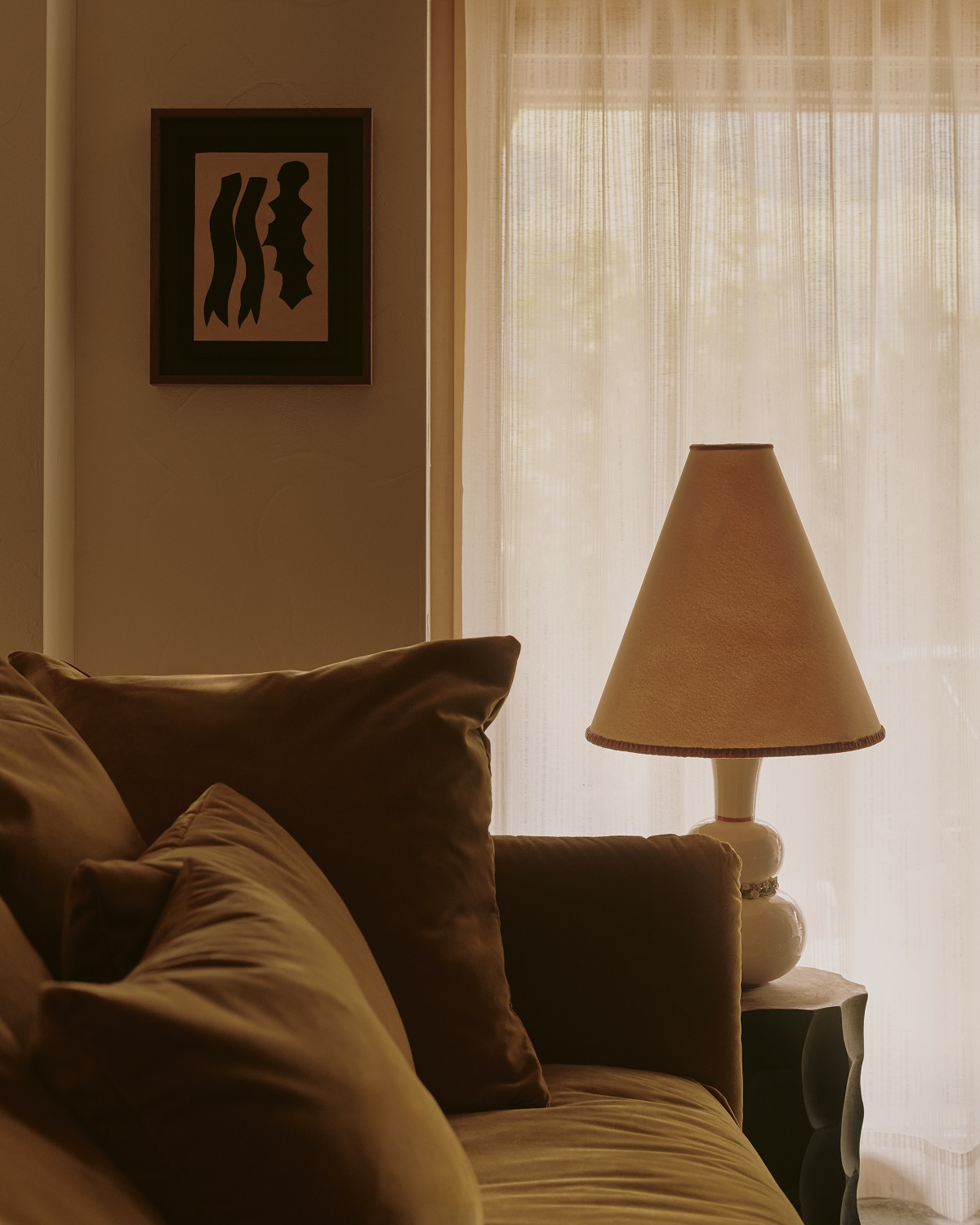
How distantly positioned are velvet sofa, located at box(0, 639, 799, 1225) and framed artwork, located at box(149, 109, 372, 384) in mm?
884

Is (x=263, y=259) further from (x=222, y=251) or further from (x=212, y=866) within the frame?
(x=212, y=866)

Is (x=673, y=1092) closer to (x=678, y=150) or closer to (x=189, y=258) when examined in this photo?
(x=189, y=258)

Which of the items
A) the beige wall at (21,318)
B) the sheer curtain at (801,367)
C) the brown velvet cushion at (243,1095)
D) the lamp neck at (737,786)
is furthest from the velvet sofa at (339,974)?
the sheer curtain at (801,367)

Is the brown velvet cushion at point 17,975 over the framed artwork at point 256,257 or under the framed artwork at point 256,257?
under

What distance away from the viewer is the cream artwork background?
7.16 feet

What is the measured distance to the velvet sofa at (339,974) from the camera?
63cm

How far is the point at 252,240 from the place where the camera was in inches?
86.4

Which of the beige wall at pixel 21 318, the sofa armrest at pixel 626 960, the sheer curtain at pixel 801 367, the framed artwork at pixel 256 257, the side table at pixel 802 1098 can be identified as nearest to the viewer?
the sofa armrest at pixel 626 960

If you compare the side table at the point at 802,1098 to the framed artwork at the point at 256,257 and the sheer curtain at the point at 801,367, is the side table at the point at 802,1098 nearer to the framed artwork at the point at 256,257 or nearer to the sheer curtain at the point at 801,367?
the sheer curtain at the point at 801,367

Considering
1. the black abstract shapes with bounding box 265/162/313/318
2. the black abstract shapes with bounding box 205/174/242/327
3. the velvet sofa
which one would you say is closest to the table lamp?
the velvet sofa

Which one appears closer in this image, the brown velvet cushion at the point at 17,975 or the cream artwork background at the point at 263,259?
the brown velvet cushion at the point at 17,975

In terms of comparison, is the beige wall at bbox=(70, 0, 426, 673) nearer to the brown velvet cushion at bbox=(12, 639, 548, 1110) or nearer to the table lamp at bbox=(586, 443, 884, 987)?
the table lamp at bbox=(586, 443, 884, 987)

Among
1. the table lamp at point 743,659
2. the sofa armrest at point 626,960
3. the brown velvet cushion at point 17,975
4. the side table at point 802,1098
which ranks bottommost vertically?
the side table at point 802,1098

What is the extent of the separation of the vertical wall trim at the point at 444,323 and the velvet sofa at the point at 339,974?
111cm
